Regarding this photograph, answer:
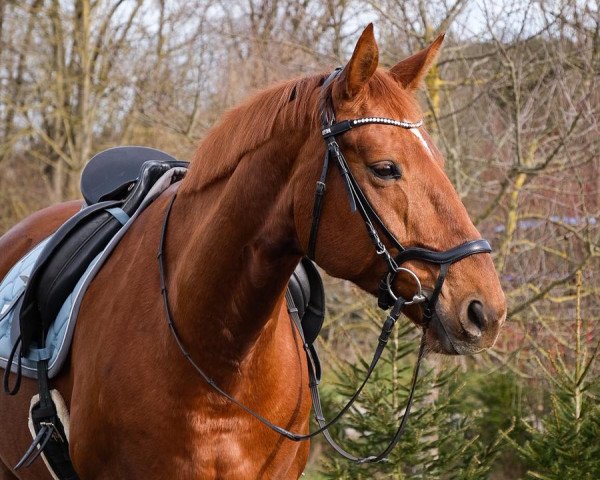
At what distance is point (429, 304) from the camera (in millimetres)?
2463

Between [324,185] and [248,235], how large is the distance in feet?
1.31

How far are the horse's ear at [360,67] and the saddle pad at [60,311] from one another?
4.34 feet

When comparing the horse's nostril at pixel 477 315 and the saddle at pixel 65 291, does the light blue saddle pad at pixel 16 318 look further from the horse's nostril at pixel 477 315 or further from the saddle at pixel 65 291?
the horse's nostril at pixel 477 315

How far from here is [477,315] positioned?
2.35 m

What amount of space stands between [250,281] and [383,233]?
1.93 ft

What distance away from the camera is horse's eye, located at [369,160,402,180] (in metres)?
2.51

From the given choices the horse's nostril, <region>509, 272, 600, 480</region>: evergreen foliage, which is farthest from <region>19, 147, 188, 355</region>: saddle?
<region>509, 272, 600, 480</region>: evergreen foliage

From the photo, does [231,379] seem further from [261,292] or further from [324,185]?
[324,185]

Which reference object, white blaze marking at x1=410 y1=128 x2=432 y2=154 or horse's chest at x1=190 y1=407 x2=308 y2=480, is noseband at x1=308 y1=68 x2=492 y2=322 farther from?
horse's chest at x1=190 y1=407 x2=308 y2=480

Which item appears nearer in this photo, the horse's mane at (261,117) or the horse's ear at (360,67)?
the horse's ear at (360,67)

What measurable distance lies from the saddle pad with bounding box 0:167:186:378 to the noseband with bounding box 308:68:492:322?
119 centimetres

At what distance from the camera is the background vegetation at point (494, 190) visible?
5.25m

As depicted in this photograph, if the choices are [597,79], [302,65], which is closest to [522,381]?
[597,79]

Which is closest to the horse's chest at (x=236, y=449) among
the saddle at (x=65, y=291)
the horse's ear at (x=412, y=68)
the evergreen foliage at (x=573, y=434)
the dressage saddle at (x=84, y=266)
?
the saddle at (x=65, y=291)
